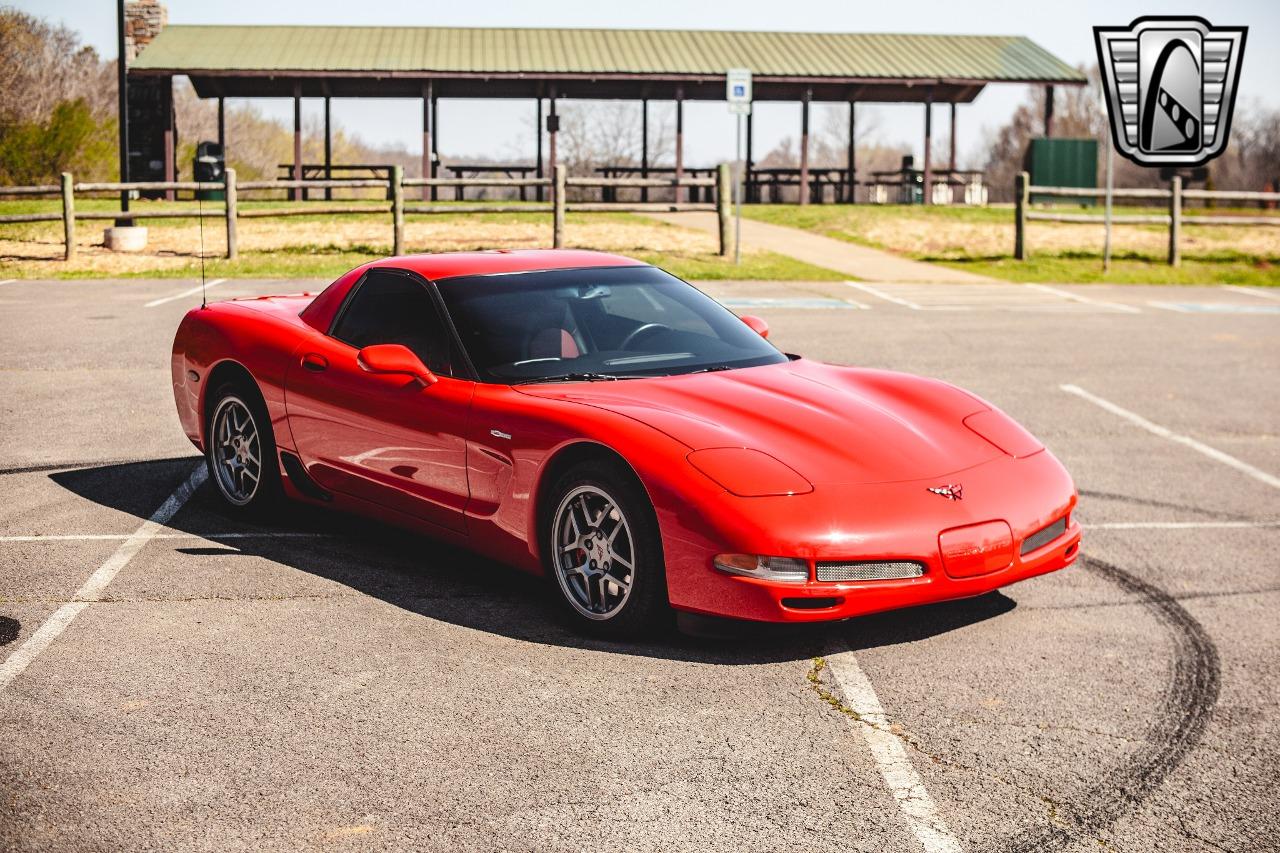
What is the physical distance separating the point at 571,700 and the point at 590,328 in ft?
6.82

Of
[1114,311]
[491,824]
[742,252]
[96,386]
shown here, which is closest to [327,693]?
[491,824]

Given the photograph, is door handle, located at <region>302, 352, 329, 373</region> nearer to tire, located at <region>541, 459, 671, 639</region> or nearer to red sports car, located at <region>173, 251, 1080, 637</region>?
red sports car, located at <region>173, 251, 1080, 637</region>

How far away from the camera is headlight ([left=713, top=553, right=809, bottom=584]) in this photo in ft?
15.9

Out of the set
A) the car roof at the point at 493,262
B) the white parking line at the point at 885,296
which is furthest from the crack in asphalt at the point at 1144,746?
the white parking line at the point at 885,296

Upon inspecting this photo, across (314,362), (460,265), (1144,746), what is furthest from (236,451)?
(1144,746)

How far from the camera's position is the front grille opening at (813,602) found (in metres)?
4.85

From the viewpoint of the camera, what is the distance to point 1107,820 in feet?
12.5

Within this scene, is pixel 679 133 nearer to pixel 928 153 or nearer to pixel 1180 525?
pixel 928 153

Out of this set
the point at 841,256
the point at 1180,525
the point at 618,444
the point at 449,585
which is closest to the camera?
the point at 618,444

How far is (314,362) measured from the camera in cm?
663

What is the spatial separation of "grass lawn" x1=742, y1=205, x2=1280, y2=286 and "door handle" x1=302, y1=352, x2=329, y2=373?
18735 mm

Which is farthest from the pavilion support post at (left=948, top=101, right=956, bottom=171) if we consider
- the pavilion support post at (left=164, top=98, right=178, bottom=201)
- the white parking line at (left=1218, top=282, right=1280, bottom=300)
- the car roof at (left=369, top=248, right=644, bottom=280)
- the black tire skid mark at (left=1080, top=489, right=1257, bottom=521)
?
the car roof at (left=369, top=248, right=644, bottom=280)

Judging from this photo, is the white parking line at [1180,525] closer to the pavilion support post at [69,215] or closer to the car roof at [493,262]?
the car roof at [493,262]

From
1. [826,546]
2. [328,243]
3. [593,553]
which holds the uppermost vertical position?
[328,243]
